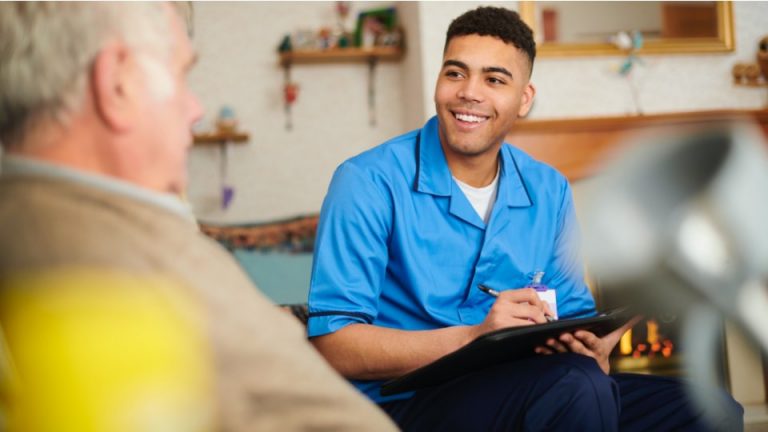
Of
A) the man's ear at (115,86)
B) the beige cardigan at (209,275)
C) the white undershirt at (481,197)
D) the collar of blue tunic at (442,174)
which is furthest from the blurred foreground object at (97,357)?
the white undershirt at (481,197)

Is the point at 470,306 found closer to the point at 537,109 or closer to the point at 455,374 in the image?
the point at 455,374

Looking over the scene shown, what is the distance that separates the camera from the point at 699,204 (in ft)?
1.65

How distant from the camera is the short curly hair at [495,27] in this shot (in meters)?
1.90

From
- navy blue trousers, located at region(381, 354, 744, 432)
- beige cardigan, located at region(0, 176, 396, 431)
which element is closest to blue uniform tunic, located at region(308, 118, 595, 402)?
navy blue trousers, located at region(381, 354, 744, 432)

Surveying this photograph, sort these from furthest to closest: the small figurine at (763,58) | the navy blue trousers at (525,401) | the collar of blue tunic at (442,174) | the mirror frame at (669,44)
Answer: the small figurine at (763,58), the mirror frame at (669,44), the collar of blue tunic at (442,174), the navy blue trousers at (525,401)

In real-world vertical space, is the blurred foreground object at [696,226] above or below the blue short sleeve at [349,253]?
above

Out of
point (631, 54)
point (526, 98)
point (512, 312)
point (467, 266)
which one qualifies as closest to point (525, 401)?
point (512, 312)

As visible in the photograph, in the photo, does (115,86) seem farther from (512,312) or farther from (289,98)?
(289,98)

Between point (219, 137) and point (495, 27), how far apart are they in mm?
2127

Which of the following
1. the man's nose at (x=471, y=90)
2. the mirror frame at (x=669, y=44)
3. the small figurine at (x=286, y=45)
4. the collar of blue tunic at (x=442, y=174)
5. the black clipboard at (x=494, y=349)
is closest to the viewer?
the black clipboard at (x=494, y=349)

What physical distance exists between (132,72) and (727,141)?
1.52ft

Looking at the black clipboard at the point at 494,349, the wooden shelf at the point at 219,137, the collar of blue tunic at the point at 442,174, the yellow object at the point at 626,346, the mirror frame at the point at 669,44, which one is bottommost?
the yellow object at the point at 626,346

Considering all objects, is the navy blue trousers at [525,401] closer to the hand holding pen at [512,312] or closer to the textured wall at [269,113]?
the hand holding pen at [512,312]

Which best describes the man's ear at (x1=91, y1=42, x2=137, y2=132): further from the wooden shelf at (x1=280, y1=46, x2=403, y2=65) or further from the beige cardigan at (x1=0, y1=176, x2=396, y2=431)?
the wooden shelf at (x1=280, y1=46, x2=403, y2=65)
